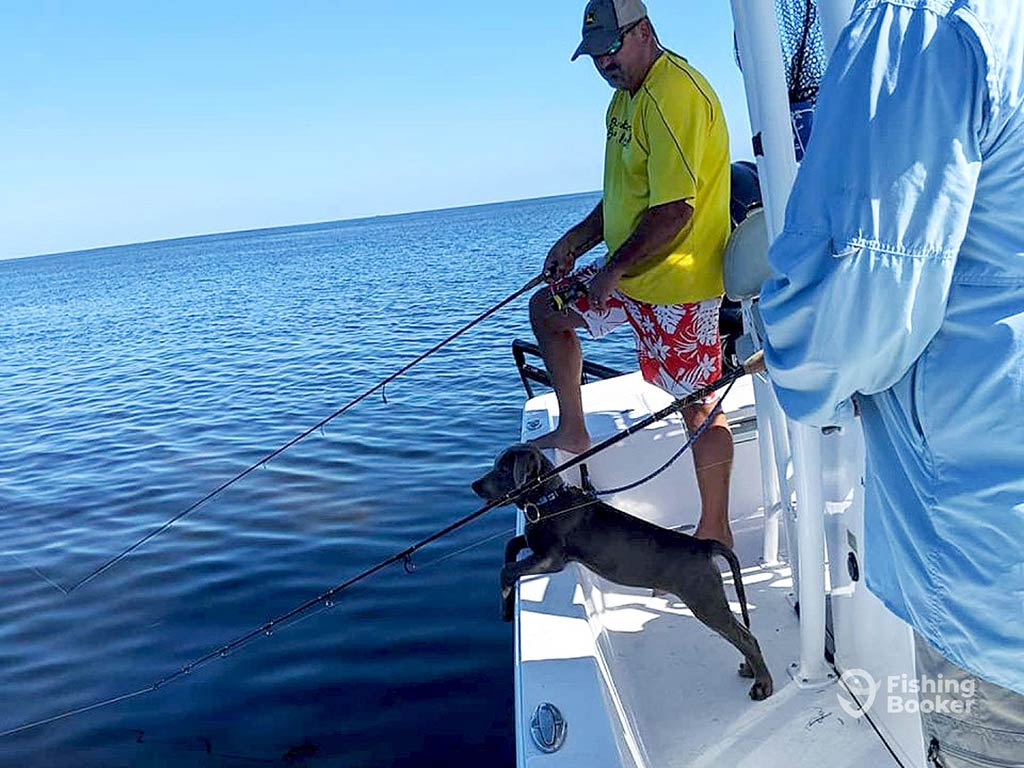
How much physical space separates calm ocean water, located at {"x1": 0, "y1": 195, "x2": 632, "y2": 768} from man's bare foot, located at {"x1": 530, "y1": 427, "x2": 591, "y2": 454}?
5.62 ft

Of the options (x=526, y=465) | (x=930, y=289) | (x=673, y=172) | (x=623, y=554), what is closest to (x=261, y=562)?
(x=526, y=465)

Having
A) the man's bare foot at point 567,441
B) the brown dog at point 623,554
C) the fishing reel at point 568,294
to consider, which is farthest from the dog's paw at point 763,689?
the fishing reel at point 568,294

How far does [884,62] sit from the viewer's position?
3.30 feet

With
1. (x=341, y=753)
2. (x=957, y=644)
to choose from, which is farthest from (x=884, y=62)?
(x=341, y=753)

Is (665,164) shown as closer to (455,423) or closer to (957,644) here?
(957,644)

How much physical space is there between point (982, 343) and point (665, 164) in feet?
6.18

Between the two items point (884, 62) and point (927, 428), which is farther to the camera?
point (927, 428)

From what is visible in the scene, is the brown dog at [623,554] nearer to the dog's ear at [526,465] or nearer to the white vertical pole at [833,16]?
the dog's ear at [526,465]

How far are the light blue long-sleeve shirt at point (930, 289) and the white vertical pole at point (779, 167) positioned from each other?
86 centimetres

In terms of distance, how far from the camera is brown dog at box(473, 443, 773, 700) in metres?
2.65

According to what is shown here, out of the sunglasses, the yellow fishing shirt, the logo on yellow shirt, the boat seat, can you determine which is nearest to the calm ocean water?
the yellow fishing shirt

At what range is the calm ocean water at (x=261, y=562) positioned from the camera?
462 centimetres

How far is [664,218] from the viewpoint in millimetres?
2832

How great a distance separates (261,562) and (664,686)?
4.69 metres
